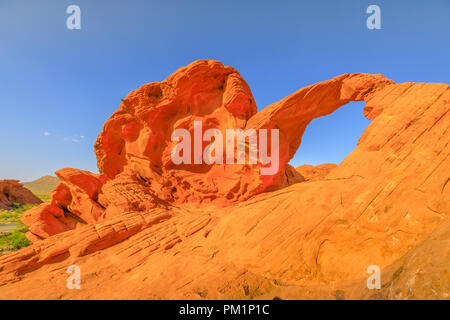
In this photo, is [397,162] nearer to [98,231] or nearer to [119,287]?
[119,287]

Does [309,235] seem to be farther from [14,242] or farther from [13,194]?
[13,194]

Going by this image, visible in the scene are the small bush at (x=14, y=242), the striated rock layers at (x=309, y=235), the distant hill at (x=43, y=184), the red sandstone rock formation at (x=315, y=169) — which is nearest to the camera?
the striated rock layers at (x=309, y=235)

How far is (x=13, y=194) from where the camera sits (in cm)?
3039

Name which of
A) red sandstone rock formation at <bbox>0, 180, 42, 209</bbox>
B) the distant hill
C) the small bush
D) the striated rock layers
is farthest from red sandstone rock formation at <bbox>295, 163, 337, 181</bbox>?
the distant hill

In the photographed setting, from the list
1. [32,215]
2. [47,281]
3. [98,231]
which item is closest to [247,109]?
[98,231]

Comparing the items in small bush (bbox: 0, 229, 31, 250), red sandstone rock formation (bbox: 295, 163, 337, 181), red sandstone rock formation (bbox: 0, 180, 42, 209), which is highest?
red sandstone rock formation (bbox: 295, 163, 337, 181)

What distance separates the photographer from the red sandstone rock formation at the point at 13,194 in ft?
94.5

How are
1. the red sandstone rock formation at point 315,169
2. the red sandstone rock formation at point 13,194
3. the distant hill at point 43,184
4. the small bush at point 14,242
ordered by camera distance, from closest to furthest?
1. the small bush at point 14,242
2. the red sandstone rock formation at point 315,169
3. the red sandstone rock formation at point 13,194
4. the distant hill at point 43,184

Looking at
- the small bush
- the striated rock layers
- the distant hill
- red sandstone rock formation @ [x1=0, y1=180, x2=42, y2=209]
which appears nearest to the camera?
the striated rock layers

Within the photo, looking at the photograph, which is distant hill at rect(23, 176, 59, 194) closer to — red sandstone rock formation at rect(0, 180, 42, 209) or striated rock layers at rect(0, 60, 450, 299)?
red sandstone rock formation at rect(0, 180, 42, 209)

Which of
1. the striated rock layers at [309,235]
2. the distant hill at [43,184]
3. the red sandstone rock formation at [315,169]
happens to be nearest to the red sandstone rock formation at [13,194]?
the striated rock layers at [309,235]

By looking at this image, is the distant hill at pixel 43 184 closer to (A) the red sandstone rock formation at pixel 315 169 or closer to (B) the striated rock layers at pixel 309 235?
(A) the red sandstone rock formation at pixel 315 169

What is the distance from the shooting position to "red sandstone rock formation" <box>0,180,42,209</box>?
28808 millimetres

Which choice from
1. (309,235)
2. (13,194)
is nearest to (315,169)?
(309,235)
